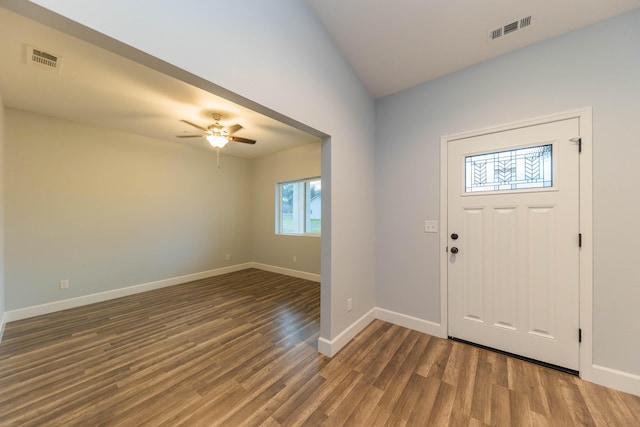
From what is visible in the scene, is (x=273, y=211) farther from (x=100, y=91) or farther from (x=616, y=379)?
(x=616, y=379)

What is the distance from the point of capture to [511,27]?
1.88 m

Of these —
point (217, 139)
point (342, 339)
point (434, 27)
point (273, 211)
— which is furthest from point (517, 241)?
point (273, 211)

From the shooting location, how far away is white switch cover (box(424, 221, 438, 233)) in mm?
2465

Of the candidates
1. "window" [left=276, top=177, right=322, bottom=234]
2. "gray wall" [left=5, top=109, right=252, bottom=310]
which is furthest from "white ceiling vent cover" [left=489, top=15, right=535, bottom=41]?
"gray wall" [left=5, top=109, right=252, bottom=310]

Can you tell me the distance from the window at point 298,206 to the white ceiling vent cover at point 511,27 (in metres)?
3.48

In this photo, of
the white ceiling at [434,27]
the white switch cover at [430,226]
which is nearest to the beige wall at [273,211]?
the white ceiling at [434,27]

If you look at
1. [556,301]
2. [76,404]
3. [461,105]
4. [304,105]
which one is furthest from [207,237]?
[556,301]

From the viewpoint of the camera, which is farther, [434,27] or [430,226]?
[430,226]

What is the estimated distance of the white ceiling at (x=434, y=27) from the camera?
1.75 m

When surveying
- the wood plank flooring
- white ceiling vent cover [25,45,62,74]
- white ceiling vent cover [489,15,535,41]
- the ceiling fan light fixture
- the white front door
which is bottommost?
the wood plank flooring

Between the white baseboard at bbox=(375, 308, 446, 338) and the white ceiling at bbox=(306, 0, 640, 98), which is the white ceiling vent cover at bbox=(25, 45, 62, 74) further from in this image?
the white baseboard at bbox=(375, 308, 446, 338)

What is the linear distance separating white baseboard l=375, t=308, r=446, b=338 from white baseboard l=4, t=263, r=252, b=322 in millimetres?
3758

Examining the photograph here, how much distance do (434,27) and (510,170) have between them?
1445mm

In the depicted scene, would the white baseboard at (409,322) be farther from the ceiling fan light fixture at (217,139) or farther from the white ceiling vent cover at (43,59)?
the white ceiling vent cover at (43,59)
